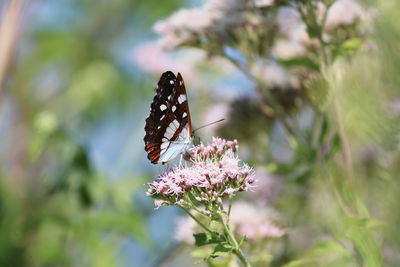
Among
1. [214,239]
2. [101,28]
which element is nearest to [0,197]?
[214,239]

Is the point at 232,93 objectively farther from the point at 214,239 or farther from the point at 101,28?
the point at 101,28

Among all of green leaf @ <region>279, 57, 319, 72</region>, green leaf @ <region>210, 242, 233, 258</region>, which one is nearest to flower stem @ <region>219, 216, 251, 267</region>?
green leaf @ <region>210, 242, 233, 258</region>

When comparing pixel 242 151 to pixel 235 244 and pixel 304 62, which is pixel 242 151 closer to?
pixel 304 62

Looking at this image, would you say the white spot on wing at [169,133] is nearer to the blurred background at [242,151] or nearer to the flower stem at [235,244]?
the blurred background at [242,151]

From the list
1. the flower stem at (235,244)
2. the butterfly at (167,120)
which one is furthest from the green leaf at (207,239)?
the butterfly at (167,120)

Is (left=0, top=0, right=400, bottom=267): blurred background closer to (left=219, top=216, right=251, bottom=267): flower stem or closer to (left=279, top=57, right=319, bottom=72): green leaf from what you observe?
(left=279, top=57, right=319, bottom=72): green leaf
